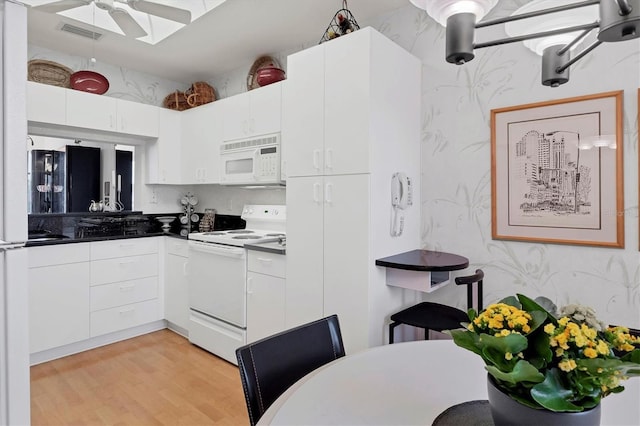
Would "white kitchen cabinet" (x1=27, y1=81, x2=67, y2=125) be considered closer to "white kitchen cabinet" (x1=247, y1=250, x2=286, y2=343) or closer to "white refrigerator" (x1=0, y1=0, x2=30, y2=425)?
"white kitchen cabinet" (x1=247, y1=250, x2=286, y2=343)

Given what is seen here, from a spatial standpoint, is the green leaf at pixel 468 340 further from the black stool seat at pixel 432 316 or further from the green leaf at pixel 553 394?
the black stool seat at pixel 432 316

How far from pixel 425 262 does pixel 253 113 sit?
1.95m

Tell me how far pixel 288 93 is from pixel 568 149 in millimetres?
1691

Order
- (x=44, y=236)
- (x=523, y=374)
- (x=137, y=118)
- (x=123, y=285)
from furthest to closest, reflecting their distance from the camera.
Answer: (x=137, y=118) < (x=123, y=285) < (x=44, y=236) < (x=523, y=374)

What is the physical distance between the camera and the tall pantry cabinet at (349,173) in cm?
214

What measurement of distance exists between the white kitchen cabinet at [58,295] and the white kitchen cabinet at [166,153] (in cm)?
105

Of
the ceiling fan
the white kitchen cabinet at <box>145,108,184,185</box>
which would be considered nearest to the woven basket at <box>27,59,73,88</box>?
the white kitchen cabinet at <box>145,108,184,185</box>

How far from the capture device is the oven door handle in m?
2.84

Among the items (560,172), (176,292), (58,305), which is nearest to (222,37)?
(176,292)

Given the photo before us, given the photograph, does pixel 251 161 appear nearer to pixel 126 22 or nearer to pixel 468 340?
pixel 126 22

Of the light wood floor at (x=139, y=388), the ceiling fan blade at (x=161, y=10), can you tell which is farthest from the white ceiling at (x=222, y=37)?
the light wood floor at (x=139, y=388)

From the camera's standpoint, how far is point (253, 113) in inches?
126

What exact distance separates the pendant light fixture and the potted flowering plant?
53cm

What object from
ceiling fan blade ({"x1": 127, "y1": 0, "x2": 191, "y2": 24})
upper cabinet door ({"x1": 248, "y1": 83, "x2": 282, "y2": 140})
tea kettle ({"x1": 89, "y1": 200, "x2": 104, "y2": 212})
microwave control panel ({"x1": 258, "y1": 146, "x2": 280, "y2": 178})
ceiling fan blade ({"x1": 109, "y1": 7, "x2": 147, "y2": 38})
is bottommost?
tea kettle ({"x1": 89, "y1": 200, "x2": 104, "y2": 212})
